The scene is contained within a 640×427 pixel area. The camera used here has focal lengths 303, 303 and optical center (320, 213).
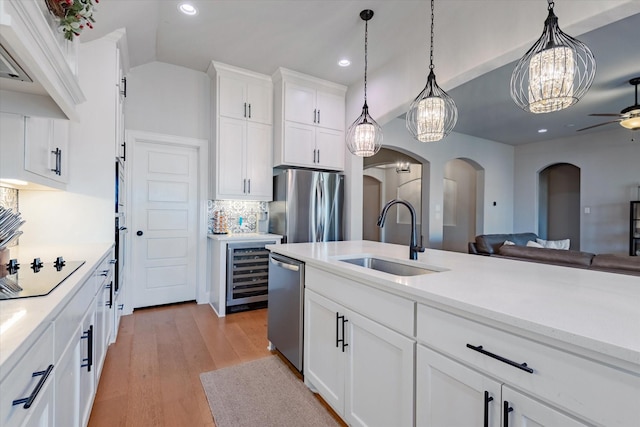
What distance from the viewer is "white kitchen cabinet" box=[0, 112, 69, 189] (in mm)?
1526

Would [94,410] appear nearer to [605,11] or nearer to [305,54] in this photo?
[305,54]

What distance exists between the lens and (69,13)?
1274mm

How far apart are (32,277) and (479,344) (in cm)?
180

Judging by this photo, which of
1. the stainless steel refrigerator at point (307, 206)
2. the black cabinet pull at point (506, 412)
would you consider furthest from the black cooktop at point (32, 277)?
the stainless steel refrigerator at point (307, 206)

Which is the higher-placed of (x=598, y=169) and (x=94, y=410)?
(x=598, y=169)

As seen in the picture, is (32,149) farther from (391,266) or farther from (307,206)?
(307,206)

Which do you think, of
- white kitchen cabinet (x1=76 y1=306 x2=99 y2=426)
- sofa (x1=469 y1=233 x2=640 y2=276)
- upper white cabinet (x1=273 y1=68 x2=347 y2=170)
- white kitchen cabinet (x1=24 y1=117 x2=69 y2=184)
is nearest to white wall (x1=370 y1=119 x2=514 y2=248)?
upper white cabinet (x1=273 y1=68 x2=347 y2=170)

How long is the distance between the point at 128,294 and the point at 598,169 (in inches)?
352

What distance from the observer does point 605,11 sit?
1.91 meters

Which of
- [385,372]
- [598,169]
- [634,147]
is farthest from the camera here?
[598,169]

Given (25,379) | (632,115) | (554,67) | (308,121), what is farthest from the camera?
(308,121)

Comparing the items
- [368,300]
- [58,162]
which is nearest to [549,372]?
[368,300]

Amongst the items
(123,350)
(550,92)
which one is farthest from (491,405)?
(123,350)

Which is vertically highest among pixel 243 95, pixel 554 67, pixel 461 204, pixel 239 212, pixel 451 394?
pixel 243 95
